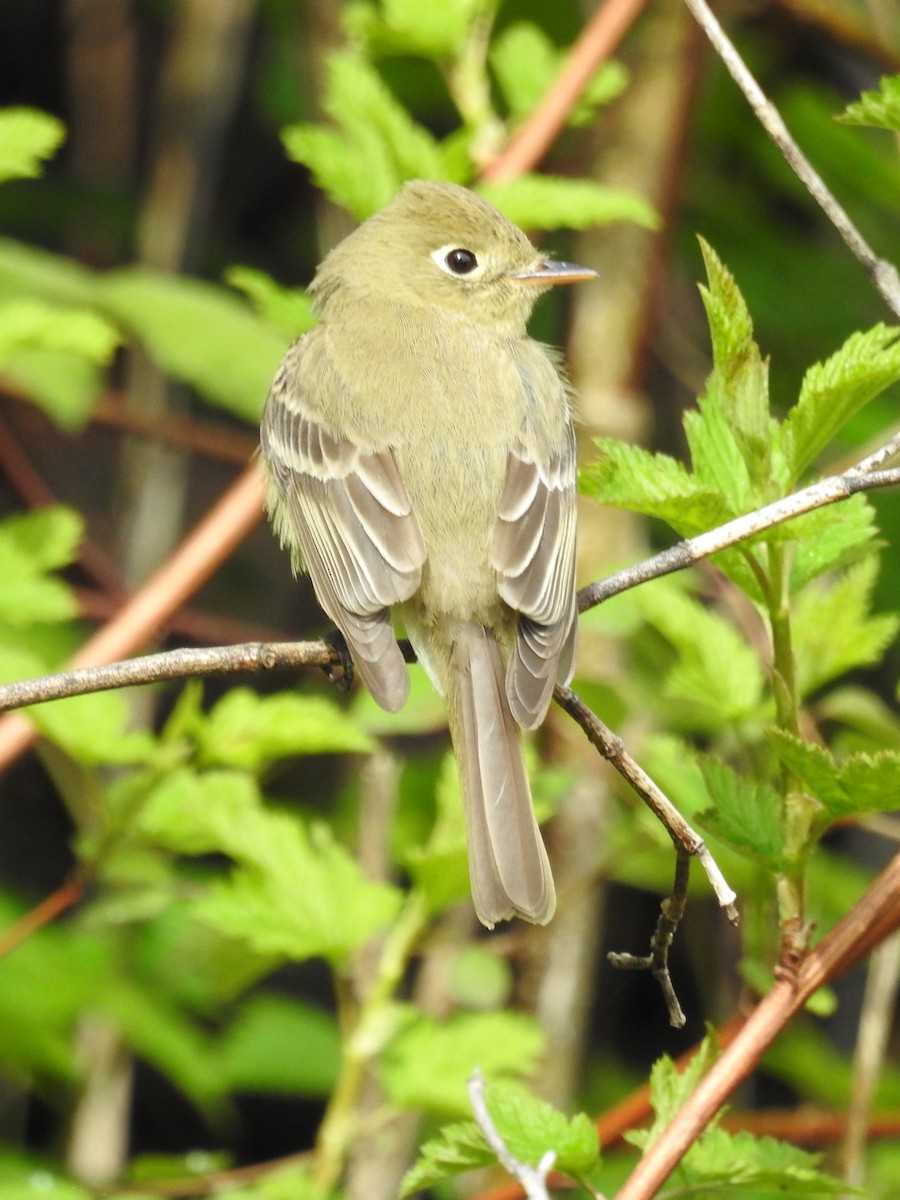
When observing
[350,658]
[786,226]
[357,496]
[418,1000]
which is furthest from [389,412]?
[786,226]

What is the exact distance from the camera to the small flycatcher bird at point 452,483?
110 inches

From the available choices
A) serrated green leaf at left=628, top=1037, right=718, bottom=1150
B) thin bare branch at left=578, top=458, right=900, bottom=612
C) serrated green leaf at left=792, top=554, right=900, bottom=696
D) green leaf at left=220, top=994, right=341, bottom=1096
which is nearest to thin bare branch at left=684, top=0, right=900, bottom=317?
thin bare branch at left=578, top=458, right=900, bottom=612

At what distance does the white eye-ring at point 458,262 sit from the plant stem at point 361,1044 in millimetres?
1604

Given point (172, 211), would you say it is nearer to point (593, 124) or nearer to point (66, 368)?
point (593, 124)

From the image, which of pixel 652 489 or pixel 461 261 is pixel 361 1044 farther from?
pixel 461 261

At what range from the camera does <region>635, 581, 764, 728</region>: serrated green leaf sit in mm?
2779

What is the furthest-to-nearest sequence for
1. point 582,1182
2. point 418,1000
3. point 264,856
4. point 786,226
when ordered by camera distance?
1. point 786,226
2. point 418,1000
3. point 264,856
4. point 582,1182

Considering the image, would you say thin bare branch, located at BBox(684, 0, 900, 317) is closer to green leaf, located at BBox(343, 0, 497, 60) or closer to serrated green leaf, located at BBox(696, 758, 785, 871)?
serrated green leaf, located at BBox(696, 758, 785, 871)

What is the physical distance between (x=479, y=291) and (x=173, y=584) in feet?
4.43

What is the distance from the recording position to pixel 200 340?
11.5ft

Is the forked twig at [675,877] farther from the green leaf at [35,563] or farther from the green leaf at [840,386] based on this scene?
the green leaf at [35,563]

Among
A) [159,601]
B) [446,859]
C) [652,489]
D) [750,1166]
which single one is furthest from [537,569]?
[750,1166]

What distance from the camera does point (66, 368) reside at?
355cm

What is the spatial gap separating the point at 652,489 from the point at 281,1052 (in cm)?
264
